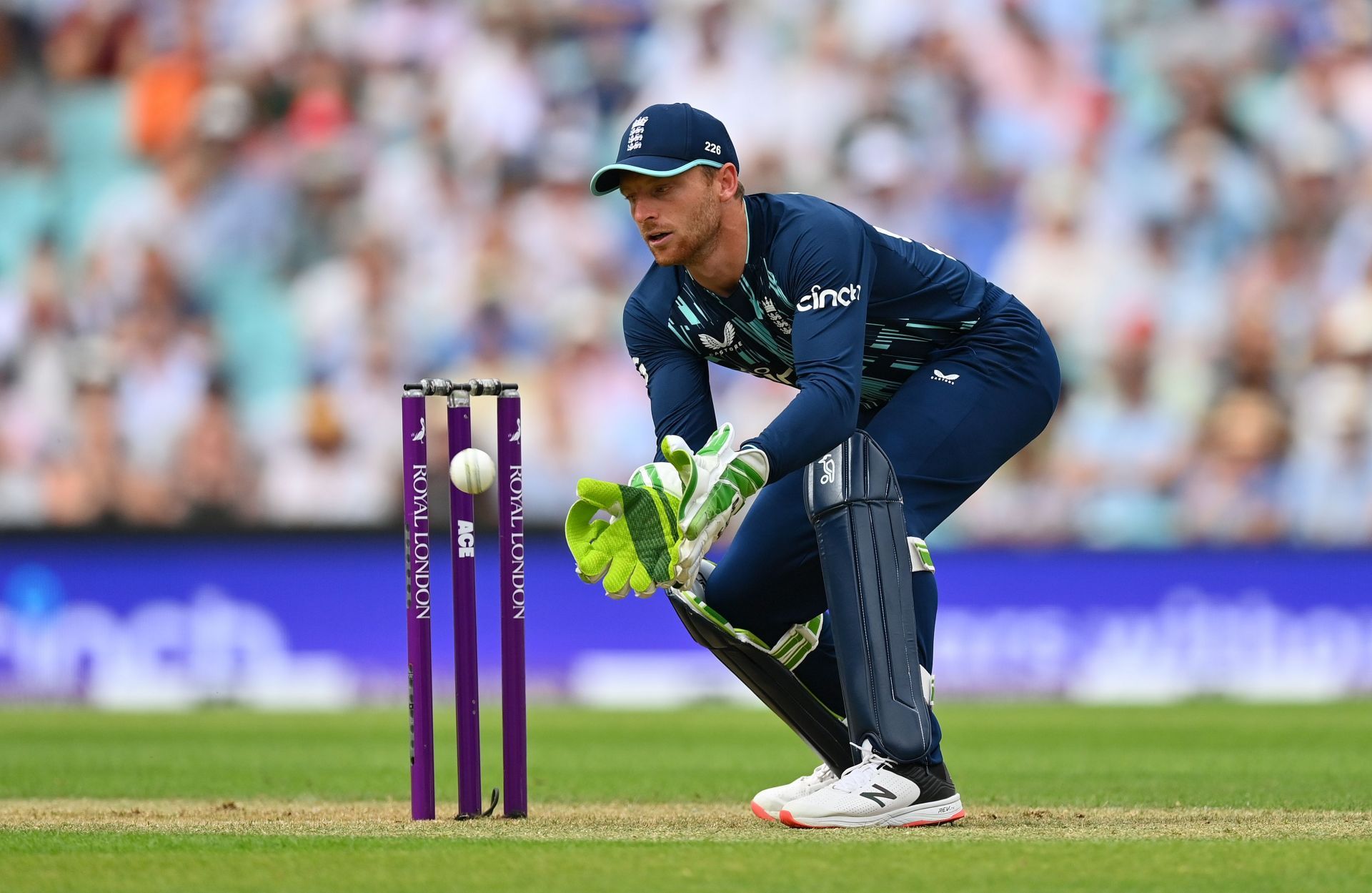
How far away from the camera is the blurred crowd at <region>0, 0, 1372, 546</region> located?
11523 mm

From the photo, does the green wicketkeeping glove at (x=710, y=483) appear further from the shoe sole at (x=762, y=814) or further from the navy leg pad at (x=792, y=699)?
the shoe sole at (x=762, y=814)

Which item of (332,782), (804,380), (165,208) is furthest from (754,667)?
A: (165,208)

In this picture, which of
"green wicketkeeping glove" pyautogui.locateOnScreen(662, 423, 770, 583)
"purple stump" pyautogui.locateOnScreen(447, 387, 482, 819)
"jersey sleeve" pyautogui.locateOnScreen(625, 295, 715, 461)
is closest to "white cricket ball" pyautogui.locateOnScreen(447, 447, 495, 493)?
"purple stump" pyautogui.locateOnScreen(447, 387, 482, 819)

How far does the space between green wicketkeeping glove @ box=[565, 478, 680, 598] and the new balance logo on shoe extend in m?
0.67

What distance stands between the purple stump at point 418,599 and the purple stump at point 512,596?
0.61ft

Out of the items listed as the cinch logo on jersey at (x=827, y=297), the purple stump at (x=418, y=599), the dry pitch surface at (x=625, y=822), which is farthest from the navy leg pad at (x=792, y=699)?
the cinch logo on jersey at (x=827, y=297)

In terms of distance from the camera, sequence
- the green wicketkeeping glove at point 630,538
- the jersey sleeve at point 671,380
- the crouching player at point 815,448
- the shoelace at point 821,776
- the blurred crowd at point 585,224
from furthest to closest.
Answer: the blurred crowd at point 585,224
the jersey sleeve at point 671,380
the shoelace at point 821,776
the crouching player at point 815,448
the green wicketkeeping glove at point 630,538

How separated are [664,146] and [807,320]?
0.53m

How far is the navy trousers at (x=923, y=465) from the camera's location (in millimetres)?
4516

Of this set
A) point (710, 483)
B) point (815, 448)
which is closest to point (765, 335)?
point (815, 448)

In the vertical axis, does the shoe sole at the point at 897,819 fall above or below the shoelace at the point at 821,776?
below

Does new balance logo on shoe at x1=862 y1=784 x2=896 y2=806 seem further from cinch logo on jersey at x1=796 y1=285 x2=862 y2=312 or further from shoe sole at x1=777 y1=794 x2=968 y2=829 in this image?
cinch logo on jersey at x1=796 y1=285 x2=862 y2=312

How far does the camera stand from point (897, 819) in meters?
4.14

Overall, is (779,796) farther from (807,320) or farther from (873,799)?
(807,320)
